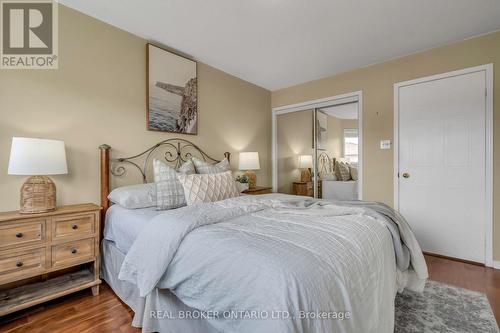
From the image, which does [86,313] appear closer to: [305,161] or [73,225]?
[73,225]

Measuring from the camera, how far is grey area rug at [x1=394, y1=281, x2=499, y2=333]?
1.54 m

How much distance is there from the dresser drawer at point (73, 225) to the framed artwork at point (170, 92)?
1.16m

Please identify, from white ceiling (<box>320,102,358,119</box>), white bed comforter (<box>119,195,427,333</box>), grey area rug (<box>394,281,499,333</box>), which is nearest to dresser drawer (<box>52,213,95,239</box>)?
white bed comforter (<box>119,195,427,333</box>)

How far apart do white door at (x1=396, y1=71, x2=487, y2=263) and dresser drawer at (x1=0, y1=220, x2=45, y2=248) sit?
3740mm

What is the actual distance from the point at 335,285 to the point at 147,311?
3.83ft

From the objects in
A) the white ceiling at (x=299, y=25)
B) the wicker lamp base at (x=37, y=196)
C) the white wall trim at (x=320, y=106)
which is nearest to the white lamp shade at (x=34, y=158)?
the wicker lamp base at (x=37, y=196)

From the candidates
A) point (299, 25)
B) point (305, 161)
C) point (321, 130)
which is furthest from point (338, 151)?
point (299, 25)

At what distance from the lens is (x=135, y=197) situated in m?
1.98

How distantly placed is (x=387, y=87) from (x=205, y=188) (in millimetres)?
2793

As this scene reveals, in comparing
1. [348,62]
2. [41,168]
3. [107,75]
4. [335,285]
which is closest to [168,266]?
[335,285]

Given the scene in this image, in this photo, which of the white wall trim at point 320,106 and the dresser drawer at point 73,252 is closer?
the dresser drawer at point 73,252

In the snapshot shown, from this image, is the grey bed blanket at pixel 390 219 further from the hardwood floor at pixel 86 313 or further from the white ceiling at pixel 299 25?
the white ceiling at pixel 299 25

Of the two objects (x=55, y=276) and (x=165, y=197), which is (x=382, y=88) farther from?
(x=55, y=276)

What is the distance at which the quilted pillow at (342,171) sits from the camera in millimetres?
3568
